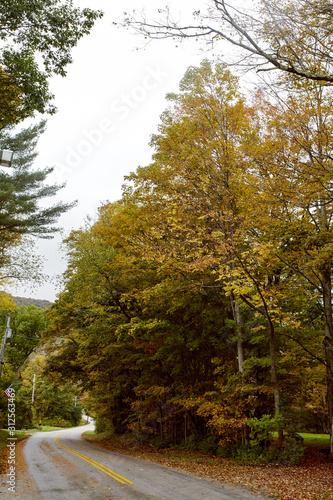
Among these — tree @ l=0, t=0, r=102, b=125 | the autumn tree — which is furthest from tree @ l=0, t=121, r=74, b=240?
the autumn tree

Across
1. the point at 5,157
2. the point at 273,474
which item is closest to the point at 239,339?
the point at 273,474

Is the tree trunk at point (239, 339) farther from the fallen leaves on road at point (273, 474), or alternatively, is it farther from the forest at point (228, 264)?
the fallen leaves on road at point (273, 474)

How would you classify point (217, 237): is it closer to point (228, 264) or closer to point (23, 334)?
point (228, 264)

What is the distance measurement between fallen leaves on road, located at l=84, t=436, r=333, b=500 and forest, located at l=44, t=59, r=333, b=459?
792 millimetres

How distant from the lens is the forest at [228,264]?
31.0ft

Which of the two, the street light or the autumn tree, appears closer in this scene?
the street light

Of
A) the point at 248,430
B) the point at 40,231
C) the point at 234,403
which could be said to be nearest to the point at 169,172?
the point at 40,231

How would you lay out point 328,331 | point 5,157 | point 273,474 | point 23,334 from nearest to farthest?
point 5,157 → point 273,474 → point 328,331 → point 23,334

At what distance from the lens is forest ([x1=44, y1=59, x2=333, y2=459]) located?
9445 millimetres

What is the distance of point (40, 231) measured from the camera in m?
15.0

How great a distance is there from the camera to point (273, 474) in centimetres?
874

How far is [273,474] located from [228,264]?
6.26m

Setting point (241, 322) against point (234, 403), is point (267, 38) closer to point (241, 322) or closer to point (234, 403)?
point (241, 322)

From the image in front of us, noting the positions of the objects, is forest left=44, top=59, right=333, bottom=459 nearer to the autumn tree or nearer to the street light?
the autumn tree
